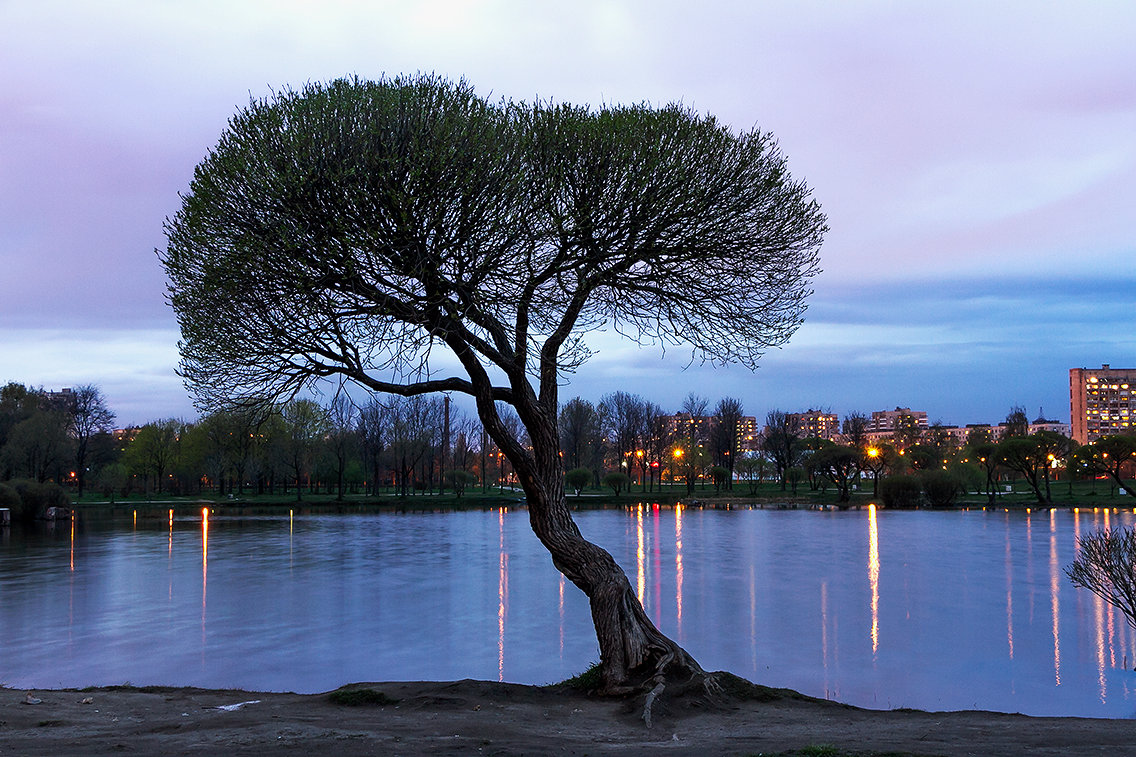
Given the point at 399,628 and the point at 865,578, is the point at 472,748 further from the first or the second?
the point at 865,578

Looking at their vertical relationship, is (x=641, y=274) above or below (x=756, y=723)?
above

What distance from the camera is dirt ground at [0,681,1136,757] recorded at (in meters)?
9.56

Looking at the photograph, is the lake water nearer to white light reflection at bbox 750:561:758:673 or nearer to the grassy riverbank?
white light reflection at bbox 750:561:758:673

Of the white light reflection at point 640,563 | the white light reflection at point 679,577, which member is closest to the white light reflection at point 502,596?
the white light reflection at point 640,563

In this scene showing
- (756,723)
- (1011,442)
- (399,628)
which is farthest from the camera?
(1011,442)

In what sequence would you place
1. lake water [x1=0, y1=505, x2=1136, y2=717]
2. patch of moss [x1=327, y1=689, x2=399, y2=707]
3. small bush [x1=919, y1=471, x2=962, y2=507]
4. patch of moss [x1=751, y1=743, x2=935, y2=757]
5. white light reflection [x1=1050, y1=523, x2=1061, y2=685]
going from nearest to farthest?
patch of moss [x1=751, y1=743, x2=935, y2=757]
patch of moss [x1=327, y1=689, x2=399, y2=707]
lake water [x1=0, y1=505, x2=1136, y2=717]
white light reflection [x1=1050, y1=523, x2=1061, y2=685]
small bush [x1=919, y1=471, x2=962, y2=507]

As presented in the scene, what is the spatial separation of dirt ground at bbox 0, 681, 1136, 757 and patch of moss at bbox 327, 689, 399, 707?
0.06 meters

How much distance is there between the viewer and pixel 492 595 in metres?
29.3

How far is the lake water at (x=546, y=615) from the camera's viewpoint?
18188 millimetres

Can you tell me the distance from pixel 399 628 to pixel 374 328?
12615 millimetres

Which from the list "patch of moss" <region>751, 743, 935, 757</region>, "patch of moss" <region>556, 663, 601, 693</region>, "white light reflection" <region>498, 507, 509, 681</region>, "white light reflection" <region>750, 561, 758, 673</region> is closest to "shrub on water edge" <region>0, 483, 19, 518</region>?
"white light reflection" <region>498, 507, 509, 681</region>

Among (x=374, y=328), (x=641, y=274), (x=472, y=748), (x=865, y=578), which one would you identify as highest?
(x=641, y=274)

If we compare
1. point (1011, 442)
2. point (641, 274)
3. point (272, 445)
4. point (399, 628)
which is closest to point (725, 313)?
point (641, 274)

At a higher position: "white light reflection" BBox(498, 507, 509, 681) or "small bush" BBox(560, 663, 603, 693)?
"small bush" BBox(560, 663, 603, 693)
